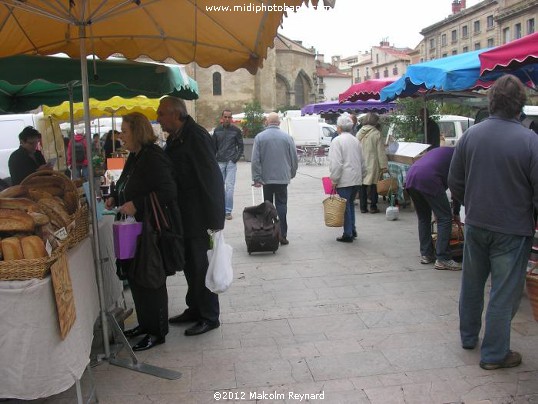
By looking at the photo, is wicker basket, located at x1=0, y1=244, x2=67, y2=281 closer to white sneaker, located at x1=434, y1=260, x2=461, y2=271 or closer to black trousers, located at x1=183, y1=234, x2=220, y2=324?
black trousers, located at x1=183, y1=234, x2=220, y2=324

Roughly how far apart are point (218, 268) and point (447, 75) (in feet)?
12.5

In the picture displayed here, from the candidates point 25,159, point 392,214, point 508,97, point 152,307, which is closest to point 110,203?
point 152,307

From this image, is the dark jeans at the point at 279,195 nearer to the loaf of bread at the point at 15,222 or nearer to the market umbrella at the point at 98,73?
the market umbrella at the point at 98,73

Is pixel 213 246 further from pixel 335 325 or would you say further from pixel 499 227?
pixel 499 227

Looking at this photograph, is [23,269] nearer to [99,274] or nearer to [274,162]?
[99,274]

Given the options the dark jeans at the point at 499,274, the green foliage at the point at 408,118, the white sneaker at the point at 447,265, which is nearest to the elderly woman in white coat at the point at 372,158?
the green foliage at the point at 408,118

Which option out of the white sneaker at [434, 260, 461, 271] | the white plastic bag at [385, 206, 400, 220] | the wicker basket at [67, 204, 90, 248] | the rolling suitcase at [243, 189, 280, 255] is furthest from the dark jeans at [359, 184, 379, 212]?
the wicker basket at [67, 204, 90, 248]

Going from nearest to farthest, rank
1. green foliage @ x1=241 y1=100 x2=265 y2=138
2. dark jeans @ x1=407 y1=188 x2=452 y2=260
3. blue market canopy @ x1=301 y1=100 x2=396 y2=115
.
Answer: dark jeans @ x1=407 y1=188 x2=452 y2=260, blue market canopy @ x1=301 y1=100 x2=396 y2=115, green foliage @ x1=241 y1=100 x2=265 y2=138

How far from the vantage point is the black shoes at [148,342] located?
385 centimetres

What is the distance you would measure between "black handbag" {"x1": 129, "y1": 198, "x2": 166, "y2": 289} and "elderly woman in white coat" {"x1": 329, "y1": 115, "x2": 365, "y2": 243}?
3926 millimetres

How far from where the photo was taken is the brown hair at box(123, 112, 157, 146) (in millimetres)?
3711

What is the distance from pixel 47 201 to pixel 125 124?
0.92m

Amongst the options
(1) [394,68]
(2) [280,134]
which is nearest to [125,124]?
(2) [280,134]

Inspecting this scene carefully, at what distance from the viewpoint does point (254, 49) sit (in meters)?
4.68
